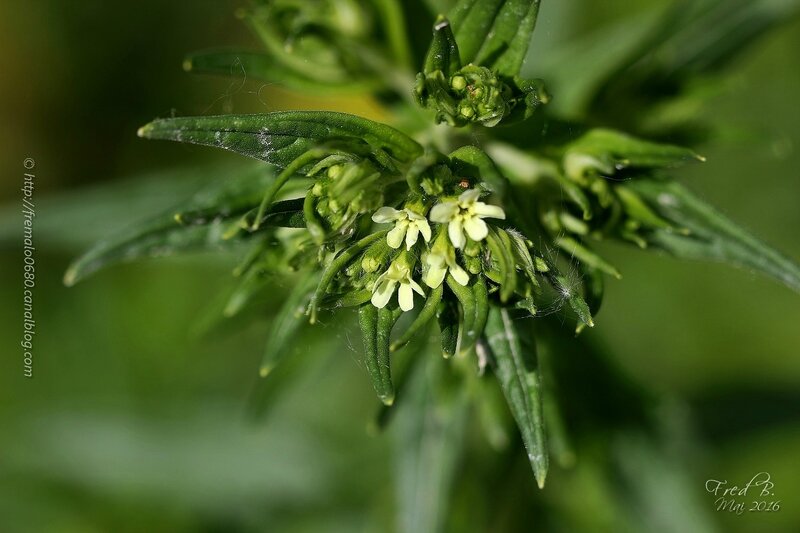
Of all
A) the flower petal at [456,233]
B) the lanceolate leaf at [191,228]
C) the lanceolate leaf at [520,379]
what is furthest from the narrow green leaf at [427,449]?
the flower petal at [456,233]

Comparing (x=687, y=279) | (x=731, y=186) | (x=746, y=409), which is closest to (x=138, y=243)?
(x=746, y=409)

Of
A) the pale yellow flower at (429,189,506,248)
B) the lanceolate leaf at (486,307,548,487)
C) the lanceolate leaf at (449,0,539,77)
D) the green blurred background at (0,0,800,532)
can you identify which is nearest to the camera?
the pale yellow flower at (429,189,506,248)

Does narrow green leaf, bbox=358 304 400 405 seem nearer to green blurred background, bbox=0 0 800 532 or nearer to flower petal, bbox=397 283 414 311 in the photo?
flower petal, bbox=397 283 414 311

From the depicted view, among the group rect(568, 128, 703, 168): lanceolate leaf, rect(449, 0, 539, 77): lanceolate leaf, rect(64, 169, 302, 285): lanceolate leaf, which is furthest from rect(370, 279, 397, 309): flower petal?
rect(568, 128, 703, 168): lanceolate leaf

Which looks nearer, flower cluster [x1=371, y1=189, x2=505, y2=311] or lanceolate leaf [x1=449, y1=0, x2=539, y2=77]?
flower cluster [x1=371, y1=189, x2=505, y2=311]

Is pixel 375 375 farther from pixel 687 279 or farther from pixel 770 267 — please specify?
pixel 687 279

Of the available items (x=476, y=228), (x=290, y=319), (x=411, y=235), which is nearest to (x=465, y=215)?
(x=476, y=228)
